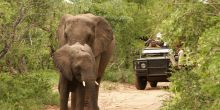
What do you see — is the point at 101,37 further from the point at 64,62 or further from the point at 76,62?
the point at 76,62

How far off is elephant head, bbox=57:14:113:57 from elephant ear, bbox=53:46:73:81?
2.09ft

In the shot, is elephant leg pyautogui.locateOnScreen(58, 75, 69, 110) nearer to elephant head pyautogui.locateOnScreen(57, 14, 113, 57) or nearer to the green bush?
elephant head pyautogui.locateOnScreen(57, 14, 113, 57)

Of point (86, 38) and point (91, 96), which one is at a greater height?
point (86, 38)

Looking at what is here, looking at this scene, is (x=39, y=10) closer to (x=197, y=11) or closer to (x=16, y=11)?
(x=16, y=11)

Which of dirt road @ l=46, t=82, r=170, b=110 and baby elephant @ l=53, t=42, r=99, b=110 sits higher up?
baby elephant @ l=53, t=42, r=99, b=110

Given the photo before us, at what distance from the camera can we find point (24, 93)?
13.7 metres

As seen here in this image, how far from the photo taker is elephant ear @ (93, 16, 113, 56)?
1221 centimetres

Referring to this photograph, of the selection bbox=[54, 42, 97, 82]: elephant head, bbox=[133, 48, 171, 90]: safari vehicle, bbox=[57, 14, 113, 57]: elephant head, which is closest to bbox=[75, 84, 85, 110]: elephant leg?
bbox=[54, 42, 97, 82]: elephant head

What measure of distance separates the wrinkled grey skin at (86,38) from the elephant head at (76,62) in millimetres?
205

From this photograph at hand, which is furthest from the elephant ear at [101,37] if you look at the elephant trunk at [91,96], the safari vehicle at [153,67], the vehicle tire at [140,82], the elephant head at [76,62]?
the vehicle tire at [140,82]

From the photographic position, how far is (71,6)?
18469 mm

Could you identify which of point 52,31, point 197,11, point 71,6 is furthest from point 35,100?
point 197,11

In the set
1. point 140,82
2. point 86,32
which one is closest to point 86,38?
point 86,32

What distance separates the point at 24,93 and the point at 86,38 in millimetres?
2898
